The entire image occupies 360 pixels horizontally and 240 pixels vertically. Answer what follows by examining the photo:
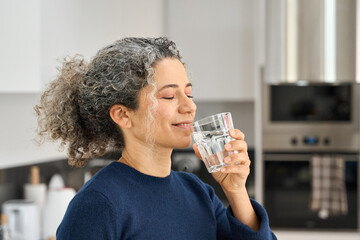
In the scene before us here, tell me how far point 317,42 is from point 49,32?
58.2 inches

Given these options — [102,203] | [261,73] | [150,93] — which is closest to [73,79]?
[150,93]

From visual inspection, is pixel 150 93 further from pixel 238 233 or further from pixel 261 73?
pixel 261 73

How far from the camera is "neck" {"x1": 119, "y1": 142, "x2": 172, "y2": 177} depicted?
96cm

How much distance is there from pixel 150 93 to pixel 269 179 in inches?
97.0

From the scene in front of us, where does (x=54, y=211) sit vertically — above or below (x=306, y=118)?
below

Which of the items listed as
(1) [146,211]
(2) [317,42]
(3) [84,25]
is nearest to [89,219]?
(1) [146,211]

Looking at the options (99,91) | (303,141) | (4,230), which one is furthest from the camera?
(303,141)

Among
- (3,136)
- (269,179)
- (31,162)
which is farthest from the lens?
(269,179)

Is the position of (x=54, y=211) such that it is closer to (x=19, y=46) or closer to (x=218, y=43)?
(x=19, y=46)

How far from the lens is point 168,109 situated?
932 mm

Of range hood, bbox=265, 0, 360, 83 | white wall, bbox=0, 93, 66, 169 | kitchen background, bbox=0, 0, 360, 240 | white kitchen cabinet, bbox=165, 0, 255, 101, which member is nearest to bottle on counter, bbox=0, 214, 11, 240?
white wall, bbox=0, 93, 66, 169

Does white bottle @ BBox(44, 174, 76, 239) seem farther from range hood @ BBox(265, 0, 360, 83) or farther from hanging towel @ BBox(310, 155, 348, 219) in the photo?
hanging towel @ BBox(310, 155, 348, 219)

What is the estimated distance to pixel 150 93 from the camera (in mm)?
922

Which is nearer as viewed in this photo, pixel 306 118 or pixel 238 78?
pixel 306 118
